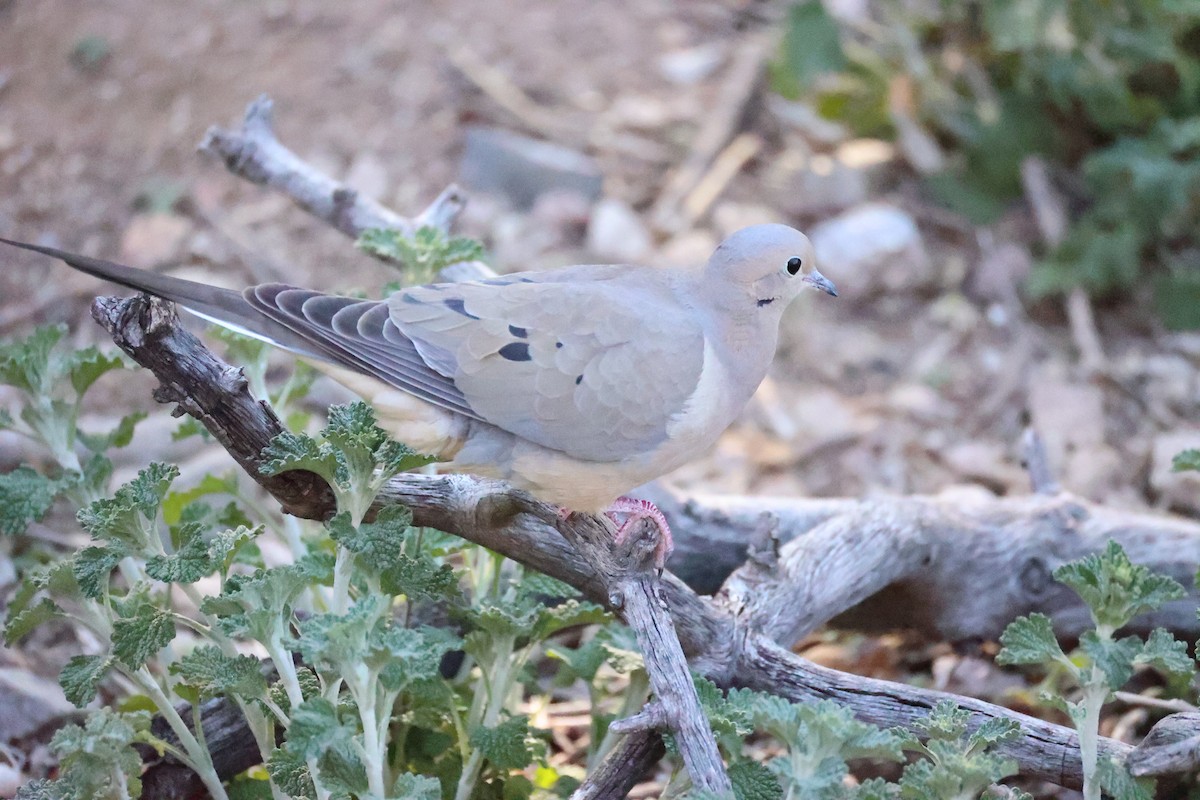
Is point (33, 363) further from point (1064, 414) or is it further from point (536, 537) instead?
point (1064, 414)

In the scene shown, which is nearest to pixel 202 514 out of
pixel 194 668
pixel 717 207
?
pixel 194 668

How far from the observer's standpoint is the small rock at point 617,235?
18.1 ft

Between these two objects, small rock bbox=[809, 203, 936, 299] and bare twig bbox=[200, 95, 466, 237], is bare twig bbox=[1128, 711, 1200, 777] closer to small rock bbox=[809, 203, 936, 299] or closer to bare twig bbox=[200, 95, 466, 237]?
bare twig bbox=[200, 95, 466, 237]

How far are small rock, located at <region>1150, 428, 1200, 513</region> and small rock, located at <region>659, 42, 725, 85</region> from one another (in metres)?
3.23

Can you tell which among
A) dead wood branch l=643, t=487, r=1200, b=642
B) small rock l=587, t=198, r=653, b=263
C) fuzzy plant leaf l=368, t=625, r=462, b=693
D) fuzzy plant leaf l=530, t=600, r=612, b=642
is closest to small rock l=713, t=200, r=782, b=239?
small rock l=587, t=198, r=653, b=263

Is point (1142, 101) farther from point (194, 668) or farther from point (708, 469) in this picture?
point (194, 668)

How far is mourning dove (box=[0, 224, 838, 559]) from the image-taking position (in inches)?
107

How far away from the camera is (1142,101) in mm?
5438

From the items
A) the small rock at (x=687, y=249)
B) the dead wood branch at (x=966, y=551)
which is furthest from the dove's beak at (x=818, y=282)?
the small rock at (x=687, y=249)

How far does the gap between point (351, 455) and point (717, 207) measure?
3.82 meters

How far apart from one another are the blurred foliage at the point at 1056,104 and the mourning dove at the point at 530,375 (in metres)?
3.13

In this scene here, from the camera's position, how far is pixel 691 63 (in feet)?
21.6

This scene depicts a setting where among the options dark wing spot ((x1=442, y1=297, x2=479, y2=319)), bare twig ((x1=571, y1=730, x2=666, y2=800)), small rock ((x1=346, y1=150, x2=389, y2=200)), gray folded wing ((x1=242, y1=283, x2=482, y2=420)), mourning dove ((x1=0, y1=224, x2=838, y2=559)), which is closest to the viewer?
bare twig ((x1=571, y1=730, x2=666, y2=800))

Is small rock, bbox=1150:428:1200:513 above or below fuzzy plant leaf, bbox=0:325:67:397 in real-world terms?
below
